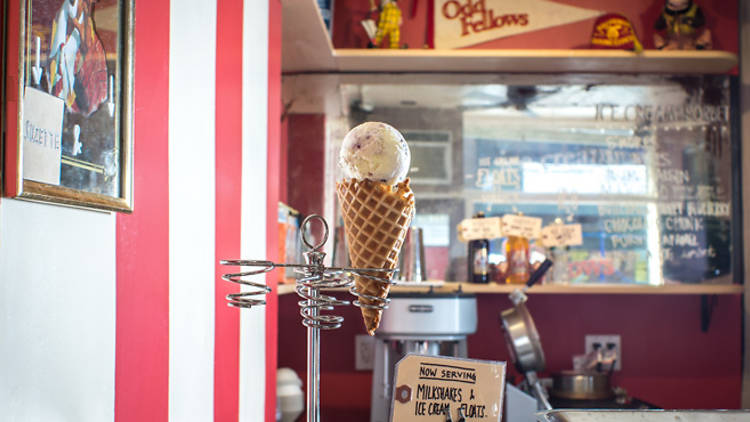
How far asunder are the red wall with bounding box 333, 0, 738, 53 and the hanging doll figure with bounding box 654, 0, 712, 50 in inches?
6.0

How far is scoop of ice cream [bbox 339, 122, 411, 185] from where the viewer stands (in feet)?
2.56

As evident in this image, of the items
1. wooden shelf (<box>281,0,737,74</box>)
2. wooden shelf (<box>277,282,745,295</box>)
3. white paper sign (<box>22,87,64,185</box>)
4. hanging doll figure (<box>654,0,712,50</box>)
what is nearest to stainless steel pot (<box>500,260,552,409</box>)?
wooden shelf (<box>277,282,745,295</box>)

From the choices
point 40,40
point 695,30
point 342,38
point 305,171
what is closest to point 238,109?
point 40,40

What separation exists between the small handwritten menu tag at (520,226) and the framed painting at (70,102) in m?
2.10

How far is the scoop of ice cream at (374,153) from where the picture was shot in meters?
0.78

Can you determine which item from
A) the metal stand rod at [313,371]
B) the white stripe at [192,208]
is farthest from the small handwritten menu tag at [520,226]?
the metal stand rod at [313,371]

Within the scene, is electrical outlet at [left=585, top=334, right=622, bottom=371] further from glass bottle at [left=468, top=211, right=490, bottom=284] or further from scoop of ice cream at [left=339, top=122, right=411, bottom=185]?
scoop of ice cream at [left=339, top=122, right=411, bottom=185]

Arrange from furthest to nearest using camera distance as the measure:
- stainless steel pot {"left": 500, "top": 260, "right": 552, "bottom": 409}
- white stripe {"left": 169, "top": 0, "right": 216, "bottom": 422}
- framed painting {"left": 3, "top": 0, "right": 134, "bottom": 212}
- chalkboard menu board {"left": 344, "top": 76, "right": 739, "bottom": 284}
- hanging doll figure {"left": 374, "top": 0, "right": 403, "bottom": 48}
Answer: chalkboard menu board {"left": 344, "top": 76, "right": 739, "bottom": 284} → hanging doll figure {"left": 374, "top": 0, "right": 403, "bottom": 48} → stainless steel pot {"left": 500, "top": 260, "right": 552, "bottom": 409} → white stripe {"left": 169, "top": 0, "right": 216, "bottom": 422} → framed painting {"left": 3, "top": 0, "right": 134, "bottom": 212}

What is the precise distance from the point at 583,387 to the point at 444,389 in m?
1.85

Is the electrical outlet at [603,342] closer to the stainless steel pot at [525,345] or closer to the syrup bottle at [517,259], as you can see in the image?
the syrup bottle at [517,259]

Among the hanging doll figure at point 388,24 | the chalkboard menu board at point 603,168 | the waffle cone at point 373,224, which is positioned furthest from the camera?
the chalkboard menu board at point 603,168

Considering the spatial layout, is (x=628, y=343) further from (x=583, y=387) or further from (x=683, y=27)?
(x=683, y=27)

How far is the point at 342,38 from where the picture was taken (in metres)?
3.02

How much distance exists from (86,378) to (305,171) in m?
2.10
